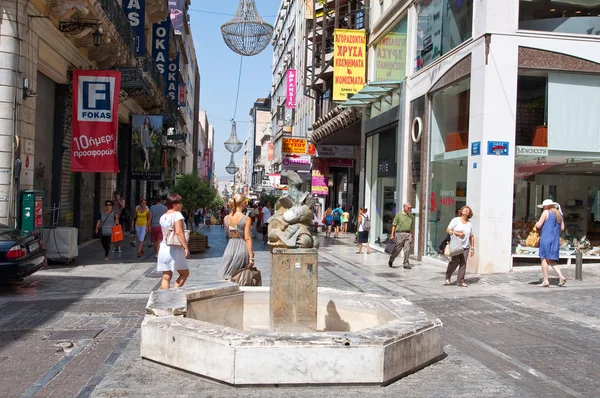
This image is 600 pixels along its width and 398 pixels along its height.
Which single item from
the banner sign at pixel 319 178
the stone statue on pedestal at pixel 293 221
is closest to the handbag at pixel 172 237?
the stone statue on pedestal at pixel 293 221

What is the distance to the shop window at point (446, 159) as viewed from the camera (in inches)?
576

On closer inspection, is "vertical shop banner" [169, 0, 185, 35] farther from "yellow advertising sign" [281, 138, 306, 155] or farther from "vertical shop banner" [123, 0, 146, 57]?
"vertical shop banner" [123, 0, 146, 57]

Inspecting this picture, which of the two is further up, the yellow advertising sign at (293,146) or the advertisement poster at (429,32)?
the advertisement poster at (429,32)

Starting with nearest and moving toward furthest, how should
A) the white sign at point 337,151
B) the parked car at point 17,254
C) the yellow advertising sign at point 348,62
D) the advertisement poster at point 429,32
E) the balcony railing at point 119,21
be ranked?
the parked car at point 17,254, the advertisement poster at point 429,32, the balcony railing at point 119,21, the yellow advertising sign at point 348,62, the white sign at point 337,151

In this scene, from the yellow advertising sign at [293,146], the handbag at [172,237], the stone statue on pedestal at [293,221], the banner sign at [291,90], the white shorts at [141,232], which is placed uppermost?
the banner sign at [291,90]

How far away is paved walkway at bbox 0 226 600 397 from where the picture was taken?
4.90 meters

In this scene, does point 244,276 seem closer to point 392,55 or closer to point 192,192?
point 192,192

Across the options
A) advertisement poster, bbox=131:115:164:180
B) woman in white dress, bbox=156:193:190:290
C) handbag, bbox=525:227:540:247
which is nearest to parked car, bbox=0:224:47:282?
woman in white dress, bbox=156:193:190:290

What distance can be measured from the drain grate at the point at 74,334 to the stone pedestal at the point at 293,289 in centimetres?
242

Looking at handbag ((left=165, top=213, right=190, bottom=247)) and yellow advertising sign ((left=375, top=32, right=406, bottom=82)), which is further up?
yellow advertising sign ((left=375, top=32, right=406, bottom=82))

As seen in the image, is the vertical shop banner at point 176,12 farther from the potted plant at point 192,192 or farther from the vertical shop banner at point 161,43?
the potted plant at point 192,192

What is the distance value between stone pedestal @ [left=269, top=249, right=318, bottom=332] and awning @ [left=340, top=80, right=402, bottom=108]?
571 inches

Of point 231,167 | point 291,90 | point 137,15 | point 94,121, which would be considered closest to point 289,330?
point 94,121

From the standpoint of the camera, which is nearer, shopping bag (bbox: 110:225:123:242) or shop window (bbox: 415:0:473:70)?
shop window (bbox: 415:0:473:70)
